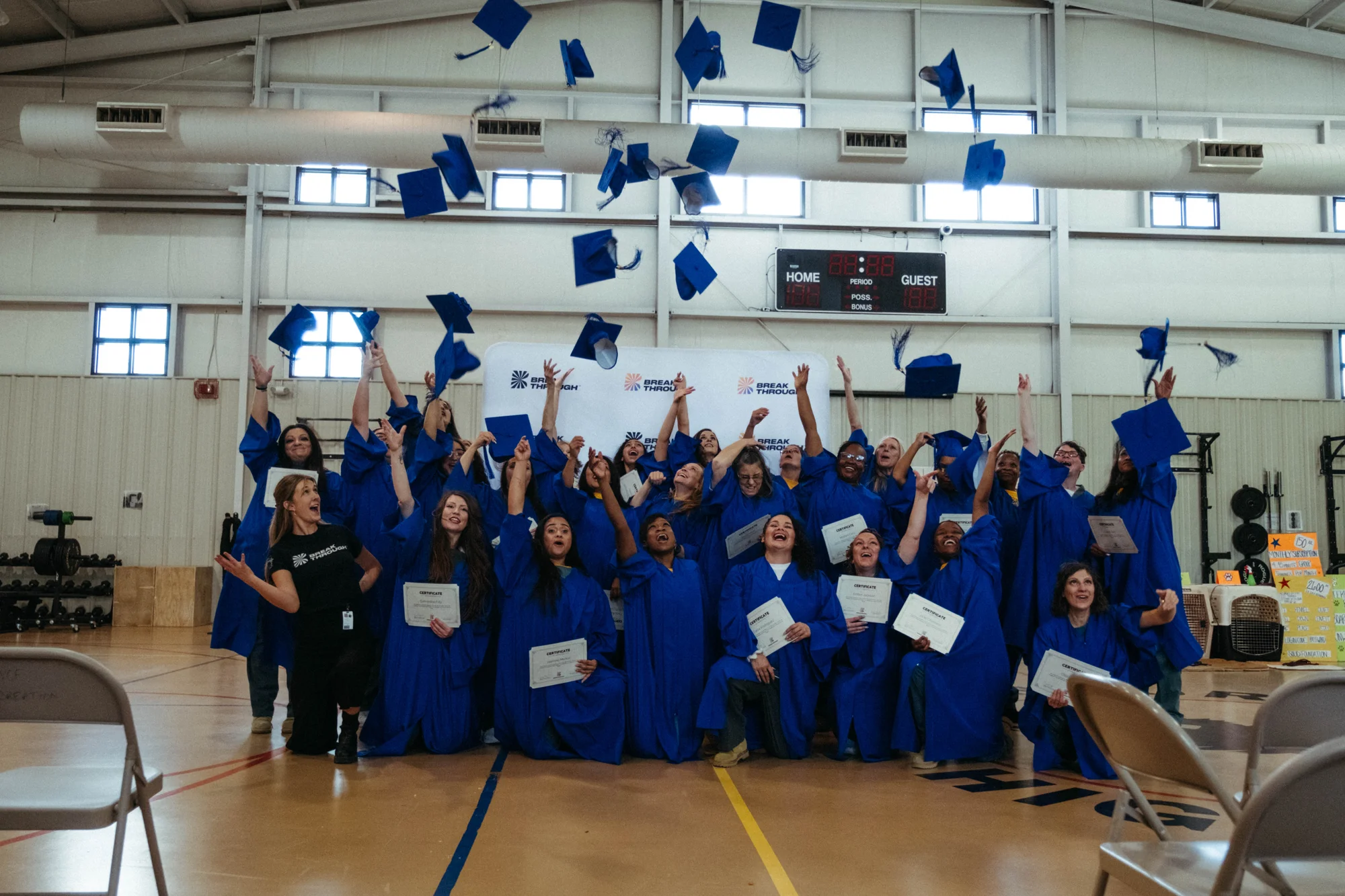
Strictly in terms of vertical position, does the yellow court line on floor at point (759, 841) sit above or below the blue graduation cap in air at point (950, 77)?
below

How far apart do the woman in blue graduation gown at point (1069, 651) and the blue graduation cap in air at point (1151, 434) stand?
83 cm

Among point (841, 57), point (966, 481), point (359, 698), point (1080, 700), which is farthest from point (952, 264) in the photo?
point (1080, 700)

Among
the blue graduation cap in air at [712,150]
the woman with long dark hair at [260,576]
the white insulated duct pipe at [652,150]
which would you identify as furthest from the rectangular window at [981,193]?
the woman with long dark hair at [260,576]

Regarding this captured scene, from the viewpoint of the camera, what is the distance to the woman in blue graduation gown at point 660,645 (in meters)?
5.35

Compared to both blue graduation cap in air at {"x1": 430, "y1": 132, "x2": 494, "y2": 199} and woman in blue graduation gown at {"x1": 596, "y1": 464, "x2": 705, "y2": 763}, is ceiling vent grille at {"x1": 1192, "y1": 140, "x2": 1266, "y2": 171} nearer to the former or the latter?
blue graduation cap in air at {"x1": 430, "y1": 132, "x2": 494, "y2": 199}

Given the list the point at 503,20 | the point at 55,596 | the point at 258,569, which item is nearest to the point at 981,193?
the point at 503,20

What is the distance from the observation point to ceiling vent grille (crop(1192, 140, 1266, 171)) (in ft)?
37.1

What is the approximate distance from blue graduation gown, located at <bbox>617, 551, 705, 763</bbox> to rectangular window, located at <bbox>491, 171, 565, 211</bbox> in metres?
9.49

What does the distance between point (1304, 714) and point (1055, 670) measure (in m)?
2.75

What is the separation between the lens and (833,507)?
639cm

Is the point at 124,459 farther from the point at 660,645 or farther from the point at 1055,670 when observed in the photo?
the point at 1055,670

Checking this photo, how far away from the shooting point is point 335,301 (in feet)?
44.9

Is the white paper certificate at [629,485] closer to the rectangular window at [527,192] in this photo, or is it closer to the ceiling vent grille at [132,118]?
the ceiling vent grille at [132,118]

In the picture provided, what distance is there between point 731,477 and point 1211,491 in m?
10.7
